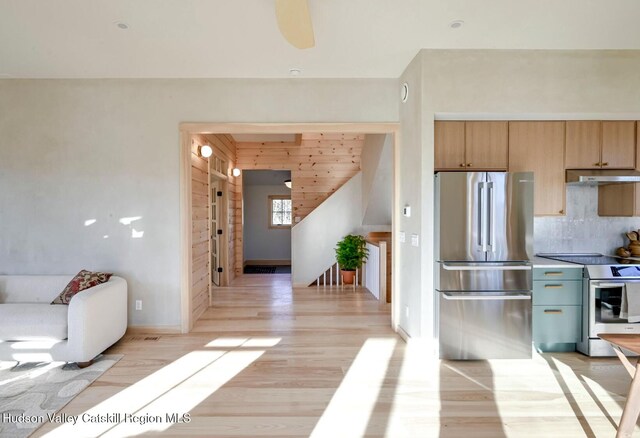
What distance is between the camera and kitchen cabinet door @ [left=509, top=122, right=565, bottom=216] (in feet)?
10.8

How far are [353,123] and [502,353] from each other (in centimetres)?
265

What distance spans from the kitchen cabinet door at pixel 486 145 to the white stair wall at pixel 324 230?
3315 mm

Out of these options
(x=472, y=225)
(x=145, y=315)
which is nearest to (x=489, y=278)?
(x=472, y=225)

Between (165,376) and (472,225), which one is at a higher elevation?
(472,225)

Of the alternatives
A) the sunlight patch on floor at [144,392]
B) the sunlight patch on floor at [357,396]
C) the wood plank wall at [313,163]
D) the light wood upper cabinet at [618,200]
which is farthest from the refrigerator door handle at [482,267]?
the wood plank wall at [313,163]

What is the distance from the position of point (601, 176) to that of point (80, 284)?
502 centimetres

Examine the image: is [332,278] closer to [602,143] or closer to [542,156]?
[542,156]

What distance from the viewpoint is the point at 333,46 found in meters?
2.97

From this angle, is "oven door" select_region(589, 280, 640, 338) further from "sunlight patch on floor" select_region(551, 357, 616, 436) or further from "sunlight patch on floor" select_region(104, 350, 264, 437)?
"sunlight patch on floor" select_region(104, 350, 264, 437)

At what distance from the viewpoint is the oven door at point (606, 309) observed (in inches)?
118

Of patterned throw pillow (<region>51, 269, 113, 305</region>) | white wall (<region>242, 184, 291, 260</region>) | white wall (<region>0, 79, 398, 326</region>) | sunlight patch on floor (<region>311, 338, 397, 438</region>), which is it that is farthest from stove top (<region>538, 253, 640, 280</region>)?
white wall (<region>242, 184, 291, 260</region>)

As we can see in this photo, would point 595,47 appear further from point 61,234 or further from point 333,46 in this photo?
point 61,234

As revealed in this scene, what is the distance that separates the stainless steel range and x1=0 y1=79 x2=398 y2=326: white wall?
2438 mm

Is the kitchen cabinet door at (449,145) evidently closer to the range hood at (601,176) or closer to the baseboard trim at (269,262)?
the range hood at (601,176)
